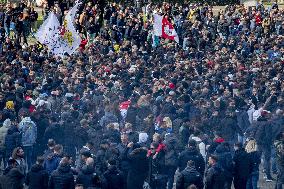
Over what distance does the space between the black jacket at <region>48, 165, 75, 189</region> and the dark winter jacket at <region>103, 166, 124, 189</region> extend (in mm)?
685

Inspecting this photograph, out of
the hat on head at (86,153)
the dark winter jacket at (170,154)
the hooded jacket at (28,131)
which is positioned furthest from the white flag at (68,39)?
the hat on head at (86,153)

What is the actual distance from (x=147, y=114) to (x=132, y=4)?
35262 mm

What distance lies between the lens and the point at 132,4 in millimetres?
61875

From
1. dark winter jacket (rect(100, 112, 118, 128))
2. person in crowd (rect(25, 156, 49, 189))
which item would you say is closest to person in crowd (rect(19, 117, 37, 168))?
dark winter jacket (rect(100, 112, 118, 128))

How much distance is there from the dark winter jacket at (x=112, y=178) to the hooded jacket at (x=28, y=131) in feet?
15.3

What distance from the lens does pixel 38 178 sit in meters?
19.8

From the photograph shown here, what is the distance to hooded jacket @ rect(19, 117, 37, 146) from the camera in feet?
79.0

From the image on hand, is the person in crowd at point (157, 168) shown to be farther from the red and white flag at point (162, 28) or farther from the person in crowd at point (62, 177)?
the red and white flag at point (162, 28)

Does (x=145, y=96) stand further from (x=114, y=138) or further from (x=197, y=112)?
(x=114, y=138)

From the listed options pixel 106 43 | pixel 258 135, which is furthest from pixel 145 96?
pixel 106 43

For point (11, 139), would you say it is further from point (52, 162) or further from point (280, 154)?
point (280, 154)

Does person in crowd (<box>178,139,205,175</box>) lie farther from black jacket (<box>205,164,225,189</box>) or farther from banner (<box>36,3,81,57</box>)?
banner (<box>36,3,81,57</box>)

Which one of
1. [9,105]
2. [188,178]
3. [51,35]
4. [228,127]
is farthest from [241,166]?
[51,35]

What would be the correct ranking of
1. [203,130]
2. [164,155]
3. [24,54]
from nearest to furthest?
[164,155] < [203,130] < [24,54]
